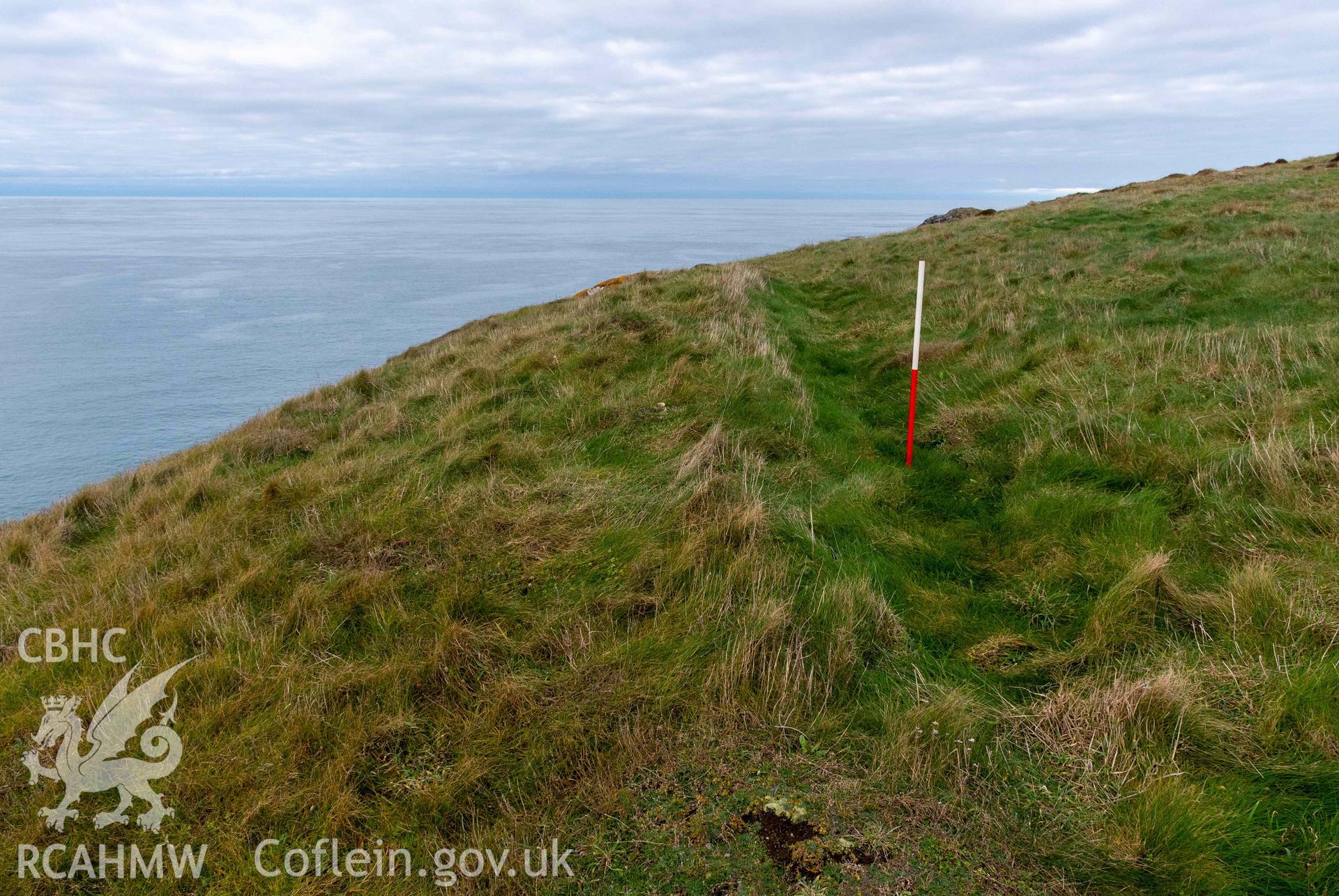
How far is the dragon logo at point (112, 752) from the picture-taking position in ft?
10.0

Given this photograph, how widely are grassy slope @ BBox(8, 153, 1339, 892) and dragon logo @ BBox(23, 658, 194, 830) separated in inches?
3.9

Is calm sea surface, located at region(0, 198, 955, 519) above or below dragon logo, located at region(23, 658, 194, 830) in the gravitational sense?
above

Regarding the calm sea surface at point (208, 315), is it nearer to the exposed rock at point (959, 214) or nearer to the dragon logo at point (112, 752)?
the dragon logo at point (112, 752)

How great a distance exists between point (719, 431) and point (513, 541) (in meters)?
2.54

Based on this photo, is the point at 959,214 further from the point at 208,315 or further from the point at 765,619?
the point at 208,315

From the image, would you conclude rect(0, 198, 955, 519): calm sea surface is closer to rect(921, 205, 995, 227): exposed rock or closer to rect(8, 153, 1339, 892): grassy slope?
rect(8, 153, 1339, 892): grassy slope

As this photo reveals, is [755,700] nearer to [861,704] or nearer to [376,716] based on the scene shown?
[861,704]

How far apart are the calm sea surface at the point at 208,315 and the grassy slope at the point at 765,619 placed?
17039mm

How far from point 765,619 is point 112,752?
3496 mm

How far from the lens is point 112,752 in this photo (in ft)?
10.8

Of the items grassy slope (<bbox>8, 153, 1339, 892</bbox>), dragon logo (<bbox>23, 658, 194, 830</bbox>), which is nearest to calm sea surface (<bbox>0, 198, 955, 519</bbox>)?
grassy slope (<bbox>8, 153, 1339, 892</bbox>)

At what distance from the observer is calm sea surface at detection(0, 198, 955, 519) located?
74.1ft

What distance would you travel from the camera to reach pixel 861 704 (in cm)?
349

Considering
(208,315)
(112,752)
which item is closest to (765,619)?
(112,752)
